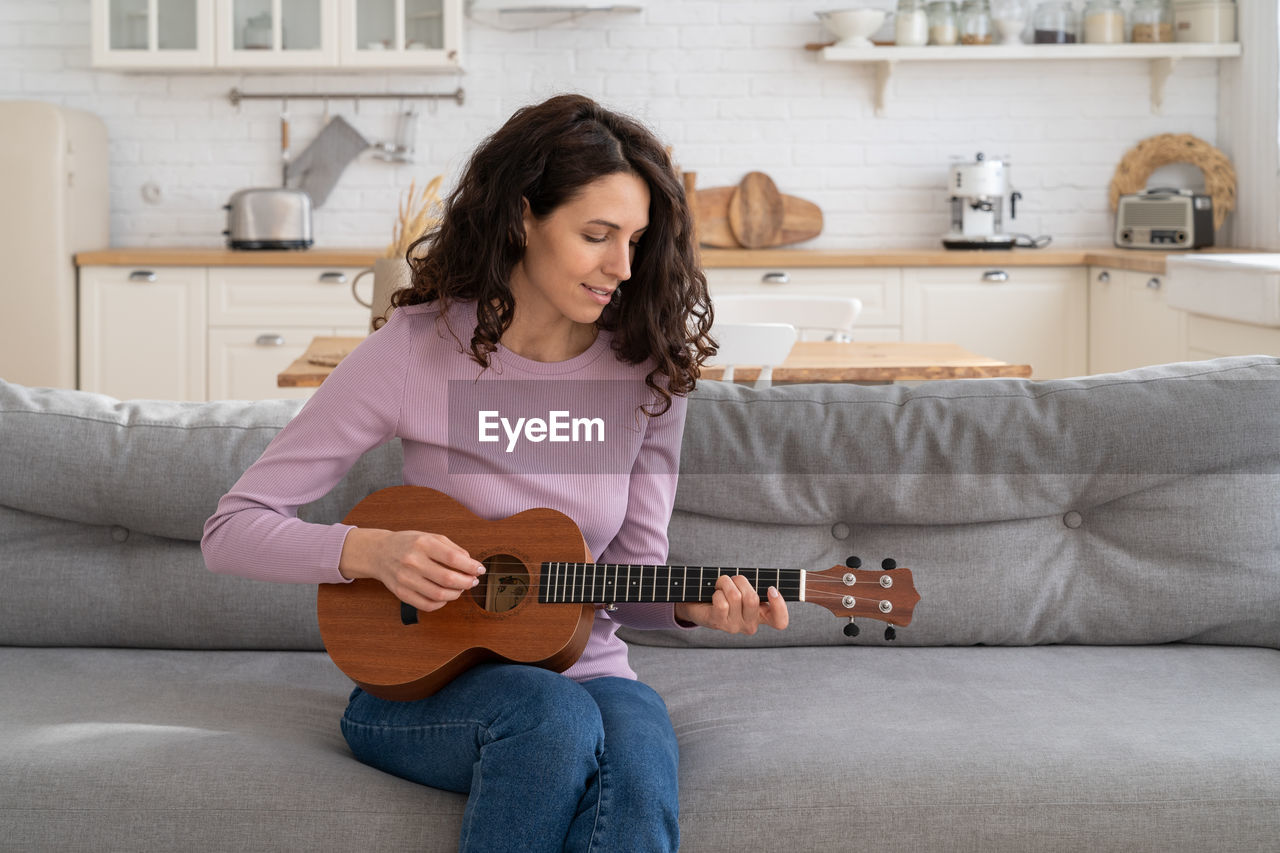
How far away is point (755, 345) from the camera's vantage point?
274cm

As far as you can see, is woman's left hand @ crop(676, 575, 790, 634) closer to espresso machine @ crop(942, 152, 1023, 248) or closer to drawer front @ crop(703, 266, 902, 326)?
drawer front @ crop(703, 266, 902, 326)

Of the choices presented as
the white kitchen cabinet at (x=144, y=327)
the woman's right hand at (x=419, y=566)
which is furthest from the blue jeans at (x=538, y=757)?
the white kitchen cabinet at (x=144, y=327)

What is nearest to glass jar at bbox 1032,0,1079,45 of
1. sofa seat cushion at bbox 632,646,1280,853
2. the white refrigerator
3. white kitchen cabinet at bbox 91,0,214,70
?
white kitchen cabinet at bbox 91,0,214,70

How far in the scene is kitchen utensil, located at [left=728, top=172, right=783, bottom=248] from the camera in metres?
5.11

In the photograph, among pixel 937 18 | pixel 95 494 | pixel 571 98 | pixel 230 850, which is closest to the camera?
pixel 230 850

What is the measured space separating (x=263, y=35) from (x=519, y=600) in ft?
13.1

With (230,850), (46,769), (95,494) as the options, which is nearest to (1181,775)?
(230,850)

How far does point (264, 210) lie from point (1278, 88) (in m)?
3.67

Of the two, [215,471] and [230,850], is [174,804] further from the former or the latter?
[215,471]

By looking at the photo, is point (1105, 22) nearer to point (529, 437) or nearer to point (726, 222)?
point (726, 222)

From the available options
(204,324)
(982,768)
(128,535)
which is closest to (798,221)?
(204,324)

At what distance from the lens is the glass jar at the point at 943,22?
4879 mm

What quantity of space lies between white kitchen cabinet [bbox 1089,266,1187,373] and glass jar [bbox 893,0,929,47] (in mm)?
1107

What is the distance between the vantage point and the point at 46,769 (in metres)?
1.41
